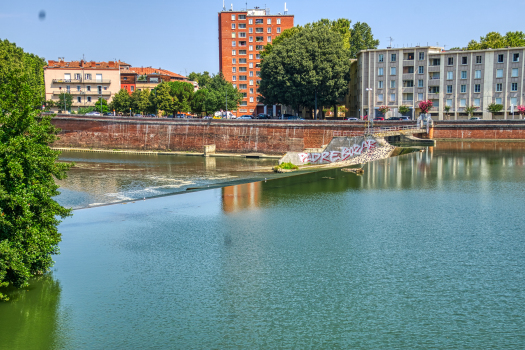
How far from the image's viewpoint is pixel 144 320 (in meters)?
15.7

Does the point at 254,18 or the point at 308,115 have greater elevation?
the point at 254,18

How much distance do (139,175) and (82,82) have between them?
59.0 meters

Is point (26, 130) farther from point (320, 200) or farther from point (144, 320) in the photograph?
point (320, 200)

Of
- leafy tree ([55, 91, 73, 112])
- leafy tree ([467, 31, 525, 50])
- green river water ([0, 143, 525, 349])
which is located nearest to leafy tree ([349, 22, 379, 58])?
leafy tree ([467, 31, 525, 50])

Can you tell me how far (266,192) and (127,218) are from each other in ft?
38.0

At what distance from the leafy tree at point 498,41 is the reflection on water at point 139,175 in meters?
42.7

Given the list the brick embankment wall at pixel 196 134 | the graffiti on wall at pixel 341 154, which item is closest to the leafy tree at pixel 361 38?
the brick embankment wall at pixel 196 134

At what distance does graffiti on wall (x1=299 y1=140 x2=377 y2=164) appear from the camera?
53656mm

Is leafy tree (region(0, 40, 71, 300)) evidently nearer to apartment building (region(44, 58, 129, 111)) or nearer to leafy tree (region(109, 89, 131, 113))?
leafy tree (region(109, 89, 131, 113))

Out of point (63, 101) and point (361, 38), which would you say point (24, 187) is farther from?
point (361, 38)

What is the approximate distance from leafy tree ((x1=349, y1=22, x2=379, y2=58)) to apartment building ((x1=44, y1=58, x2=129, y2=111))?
47.2 meters

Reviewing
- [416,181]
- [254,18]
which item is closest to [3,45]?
[254,18]

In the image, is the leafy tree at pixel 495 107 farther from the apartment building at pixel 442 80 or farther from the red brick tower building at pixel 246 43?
Result: the red brick tower building at pixel 246 43

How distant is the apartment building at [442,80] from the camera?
70.2 m
